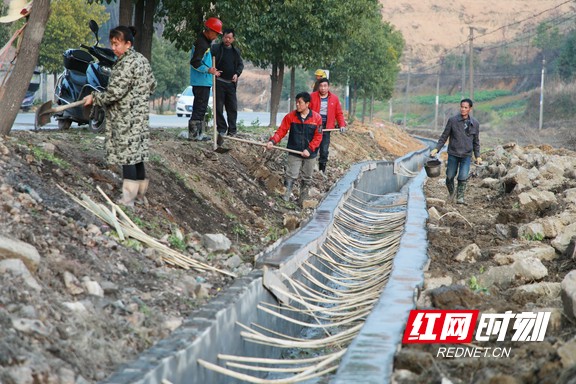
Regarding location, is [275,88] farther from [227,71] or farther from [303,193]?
[303,193]

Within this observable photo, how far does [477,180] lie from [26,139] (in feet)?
47.0

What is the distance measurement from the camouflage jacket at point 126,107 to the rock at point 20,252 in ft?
8.82

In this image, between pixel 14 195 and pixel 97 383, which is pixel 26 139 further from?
pixel 97 383

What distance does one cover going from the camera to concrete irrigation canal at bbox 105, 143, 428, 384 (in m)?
5.54

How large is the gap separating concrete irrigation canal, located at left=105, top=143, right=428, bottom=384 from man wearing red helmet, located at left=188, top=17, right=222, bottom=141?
2.31m

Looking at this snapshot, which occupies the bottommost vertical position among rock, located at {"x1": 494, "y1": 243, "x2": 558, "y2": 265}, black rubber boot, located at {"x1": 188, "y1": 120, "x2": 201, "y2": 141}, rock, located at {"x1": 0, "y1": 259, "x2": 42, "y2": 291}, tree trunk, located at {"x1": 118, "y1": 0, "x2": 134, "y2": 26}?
rock, located at {"x1": 494, "y1": 243, "x2": 558, "y2": 265}

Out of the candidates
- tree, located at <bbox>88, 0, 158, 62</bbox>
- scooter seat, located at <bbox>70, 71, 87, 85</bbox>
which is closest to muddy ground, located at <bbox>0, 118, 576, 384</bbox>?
scooter seat, located at <bbox>70, 71, 87, 85</bbox>

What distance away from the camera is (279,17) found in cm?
2370

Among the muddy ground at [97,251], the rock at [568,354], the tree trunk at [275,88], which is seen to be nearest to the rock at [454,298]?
the muddy ground at [97,251]

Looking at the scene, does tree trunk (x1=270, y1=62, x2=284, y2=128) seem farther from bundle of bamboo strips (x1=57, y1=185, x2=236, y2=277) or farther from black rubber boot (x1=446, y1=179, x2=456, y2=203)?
bundle of bamboo strips (x1=57, y1=185, x2=236, y2=277)

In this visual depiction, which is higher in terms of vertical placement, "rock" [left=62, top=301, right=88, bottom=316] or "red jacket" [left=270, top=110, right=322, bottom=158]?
"red jacket" [left=270, top=110, right=322, bottom=158]

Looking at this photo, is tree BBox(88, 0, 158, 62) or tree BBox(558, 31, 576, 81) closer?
tree BBox(88, 0, 158, 62)

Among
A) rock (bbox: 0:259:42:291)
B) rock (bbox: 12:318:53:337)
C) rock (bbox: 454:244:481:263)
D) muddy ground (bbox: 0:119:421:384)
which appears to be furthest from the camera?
rock (bbox: 454:244:481:263)

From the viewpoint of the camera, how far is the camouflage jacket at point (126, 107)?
8531 millimetres
